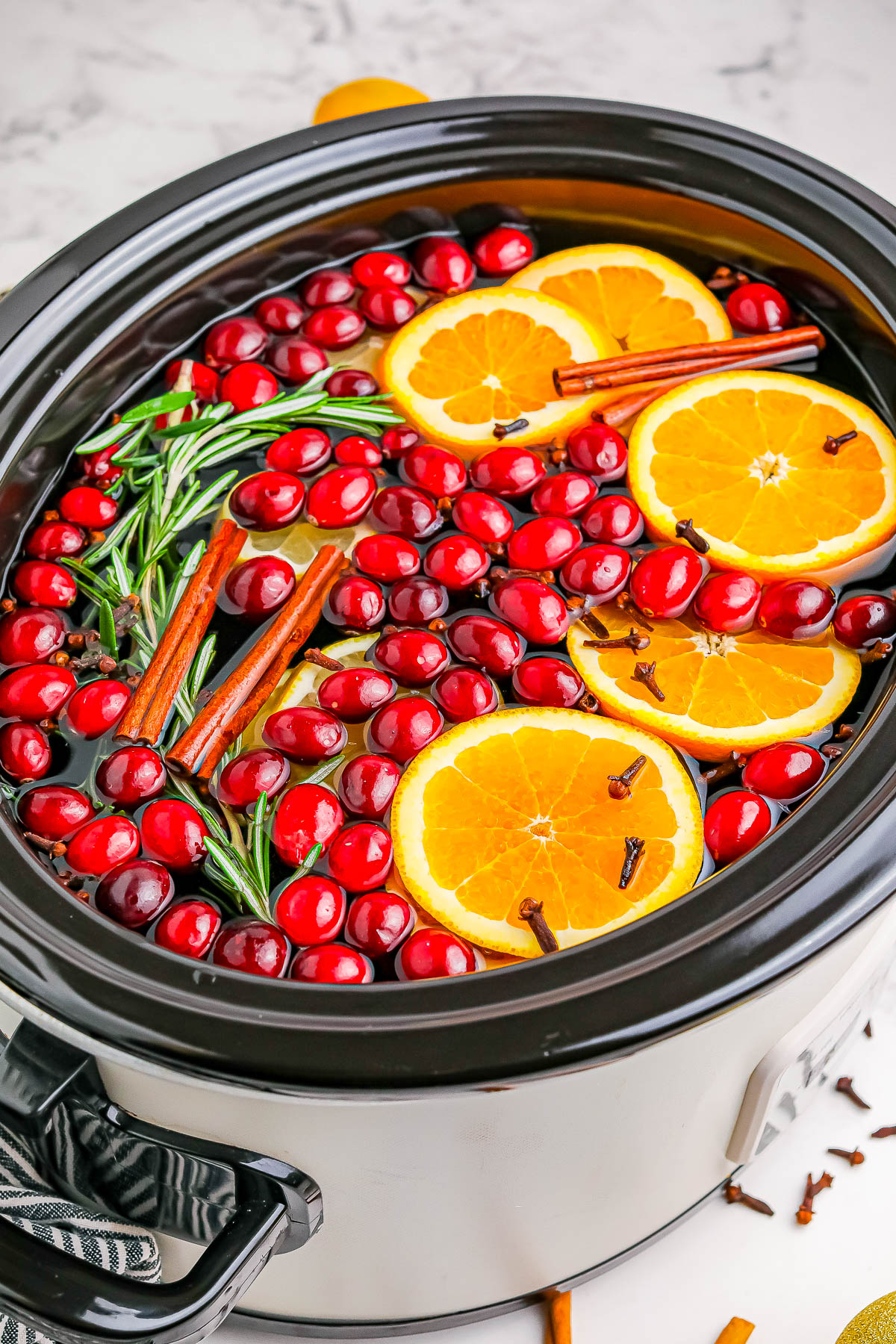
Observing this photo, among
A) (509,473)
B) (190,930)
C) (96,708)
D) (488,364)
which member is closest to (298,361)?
(488,364)

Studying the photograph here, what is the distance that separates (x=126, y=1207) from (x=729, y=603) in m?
0.90

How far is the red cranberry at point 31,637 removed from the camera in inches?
57.4

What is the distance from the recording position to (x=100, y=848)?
50.4 inches

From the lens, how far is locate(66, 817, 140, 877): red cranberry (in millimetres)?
1282

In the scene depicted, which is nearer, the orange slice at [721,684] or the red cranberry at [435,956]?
the red cranberry at [435,956]

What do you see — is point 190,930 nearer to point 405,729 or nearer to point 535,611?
point 405,729

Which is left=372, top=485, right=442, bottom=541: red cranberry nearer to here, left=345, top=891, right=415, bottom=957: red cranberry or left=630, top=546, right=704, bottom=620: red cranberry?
left=630, top=546, right=704, bottom=620: red cranberry

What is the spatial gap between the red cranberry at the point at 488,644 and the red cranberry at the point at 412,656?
0.08 ft

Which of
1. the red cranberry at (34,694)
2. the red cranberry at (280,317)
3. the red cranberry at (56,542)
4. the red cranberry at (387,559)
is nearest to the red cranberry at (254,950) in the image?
the red cranberry at (34,694)

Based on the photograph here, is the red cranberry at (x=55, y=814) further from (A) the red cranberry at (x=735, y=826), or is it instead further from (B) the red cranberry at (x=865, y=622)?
(B) the red cranberry at (x=865, y=622)

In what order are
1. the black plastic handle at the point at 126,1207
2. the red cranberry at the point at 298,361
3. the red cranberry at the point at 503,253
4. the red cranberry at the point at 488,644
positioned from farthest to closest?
1. the red cranberry at the point at 503,253
2. the red cranberry at the point at 298,361
3. the red cranberry at the point at 488,644
4. the black plastic handle at the point at 126,1207

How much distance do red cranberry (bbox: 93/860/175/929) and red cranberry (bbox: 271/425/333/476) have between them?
1.92ft

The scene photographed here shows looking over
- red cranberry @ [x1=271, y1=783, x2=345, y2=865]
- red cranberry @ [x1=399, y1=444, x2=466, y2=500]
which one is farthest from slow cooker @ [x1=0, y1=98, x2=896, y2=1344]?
red cranberry @ [x1=399, y1=444, x2=466, y2=500]

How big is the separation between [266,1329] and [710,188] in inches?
62.6
